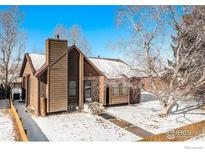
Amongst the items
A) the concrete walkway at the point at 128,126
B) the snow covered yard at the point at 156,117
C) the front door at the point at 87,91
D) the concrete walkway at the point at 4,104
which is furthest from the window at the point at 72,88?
the concrete walkway at the point at 4,104

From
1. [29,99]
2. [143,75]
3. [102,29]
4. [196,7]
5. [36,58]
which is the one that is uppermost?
[196,7]

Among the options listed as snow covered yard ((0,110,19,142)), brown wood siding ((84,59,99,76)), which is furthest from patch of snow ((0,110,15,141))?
brown wood siding ((84,59,99,76))

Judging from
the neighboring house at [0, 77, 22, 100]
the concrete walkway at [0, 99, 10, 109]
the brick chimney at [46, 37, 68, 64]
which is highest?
the brick chimney at [46, 37, 68, 64]

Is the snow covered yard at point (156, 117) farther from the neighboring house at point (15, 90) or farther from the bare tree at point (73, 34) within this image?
the neighboring house at point (15, 90)

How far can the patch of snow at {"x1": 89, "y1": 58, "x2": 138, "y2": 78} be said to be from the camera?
10.3 meters

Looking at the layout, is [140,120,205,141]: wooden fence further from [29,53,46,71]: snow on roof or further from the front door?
[29,53,46,71]: snow on roof

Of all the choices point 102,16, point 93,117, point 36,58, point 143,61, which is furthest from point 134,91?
point 102,16

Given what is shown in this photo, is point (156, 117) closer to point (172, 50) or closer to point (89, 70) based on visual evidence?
point (172, 50)

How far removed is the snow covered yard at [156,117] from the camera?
25.1 ft

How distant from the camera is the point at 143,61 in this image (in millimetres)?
9078

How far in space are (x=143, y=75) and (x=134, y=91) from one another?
81.5 inches

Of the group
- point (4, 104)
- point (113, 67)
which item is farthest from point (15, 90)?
point (113, 67)

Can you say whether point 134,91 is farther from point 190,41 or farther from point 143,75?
point 190,41

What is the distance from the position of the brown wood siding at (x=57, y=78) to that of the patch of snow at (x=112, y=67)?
1.84 meters
